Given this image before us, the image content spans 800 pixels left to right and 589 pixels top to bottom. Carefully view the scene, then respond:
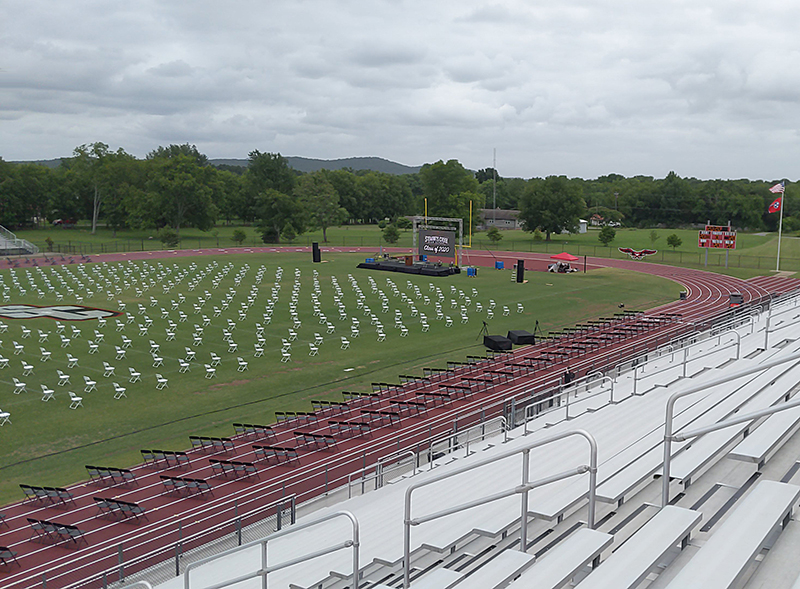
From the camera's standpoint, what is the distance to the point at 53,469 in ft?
53.6

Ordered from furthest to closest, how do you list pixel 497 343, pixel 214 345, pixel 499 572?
pixel 214 345, pixel 497 343, pixel 499 572

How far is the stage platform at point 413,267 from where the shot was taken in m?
56.5

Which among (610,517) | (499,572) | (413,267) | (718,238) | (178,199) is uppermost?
(178,199)

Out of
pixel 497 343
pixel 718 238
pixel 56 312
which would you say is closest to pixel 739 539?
pixel 497 343

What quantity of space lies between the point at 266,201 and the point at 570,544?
8480 cm

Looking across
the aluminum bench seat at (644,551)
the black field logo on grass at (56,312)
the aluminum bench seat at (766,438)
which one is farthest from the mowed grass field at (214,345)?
the aluminum bench seat at (766,438)

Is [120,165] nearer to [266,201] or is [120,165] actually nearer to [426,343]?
[266,201]

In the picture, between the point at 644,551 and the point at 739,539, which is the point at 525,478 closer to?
the point at 644,551

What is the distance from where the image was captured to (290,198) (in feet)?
288

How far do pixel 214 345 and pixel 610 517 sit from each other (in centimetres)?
2372

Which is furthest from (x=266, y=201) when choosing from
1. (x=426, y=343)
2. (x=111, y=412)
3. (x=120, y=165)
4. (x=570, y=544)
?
(x=570, y=544)

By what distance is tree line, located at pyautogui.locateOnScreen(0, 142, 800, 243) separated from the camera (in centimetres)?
9231

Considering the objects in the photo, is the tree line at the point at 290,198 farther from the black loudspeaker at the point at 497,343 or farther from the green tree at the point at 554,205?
the black loudspeaker at the point at 497,343

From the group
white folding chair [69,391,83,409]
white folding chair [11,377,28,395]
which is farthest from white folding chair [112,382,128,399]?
white folding chair [11,377,28,395]
